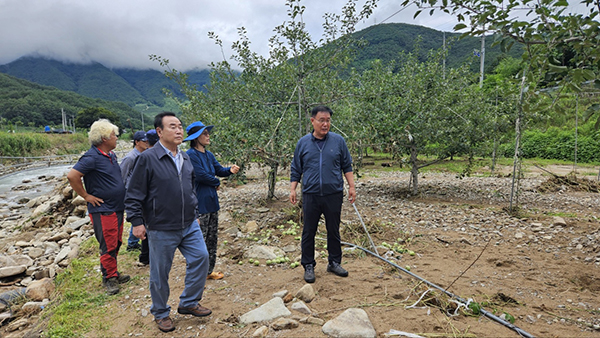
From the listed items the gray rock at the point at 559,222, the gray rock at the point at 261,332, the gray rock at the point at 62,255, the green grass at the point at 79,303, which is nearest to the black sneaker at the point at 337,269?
the gray rock at the point at 261,332

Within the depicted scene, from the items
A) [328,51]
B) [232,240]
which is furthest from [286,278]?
[328,51]

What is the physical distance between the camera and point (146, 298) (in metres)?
4.16

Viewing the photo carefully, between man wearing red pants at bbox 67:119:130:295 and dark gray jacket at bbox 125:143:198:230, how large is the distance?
4.67ft

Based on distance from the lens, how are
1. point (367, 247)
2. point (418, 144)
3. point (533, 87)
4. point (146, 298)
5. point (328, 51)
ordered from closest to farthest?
point (533, 87), point (146, 298), point (367, 247), point (328, 51), point (418, 144)

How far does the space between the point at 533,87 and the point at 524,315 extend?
7.61 feet

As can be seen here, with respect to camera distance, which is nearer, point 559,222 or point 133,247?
point 133,247

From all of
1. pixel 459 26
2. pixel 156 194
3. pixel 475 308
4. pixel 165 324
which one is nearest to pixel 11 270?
pixel 165 324

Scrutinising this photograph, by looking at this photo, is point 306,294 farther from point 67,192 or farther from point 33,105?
point 33,105

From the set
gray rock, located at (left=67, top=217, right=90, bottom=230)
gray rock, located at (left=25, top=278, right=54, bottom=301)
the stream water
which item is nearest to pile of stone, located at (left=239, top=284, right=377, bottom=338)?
gray rock, located at (left=25, top=278, right=54, bottom=301)

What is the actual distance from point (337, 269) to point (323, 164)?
4.79 feet

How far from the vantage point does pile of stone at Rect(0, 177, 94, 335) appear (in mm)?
4746

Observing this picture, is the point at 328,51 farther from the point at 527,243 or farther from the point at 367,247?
the point at 527,243

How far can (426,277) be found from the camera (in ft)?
14.0

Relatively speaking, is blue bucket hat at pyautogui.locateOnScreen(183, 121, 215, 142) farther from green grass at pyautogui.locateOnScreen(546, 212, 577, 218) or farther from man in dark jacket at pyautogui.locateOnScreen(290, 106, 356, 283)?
Answer: green grass at pyautogui.locateOnScreen(546, 212, 577, 218)
